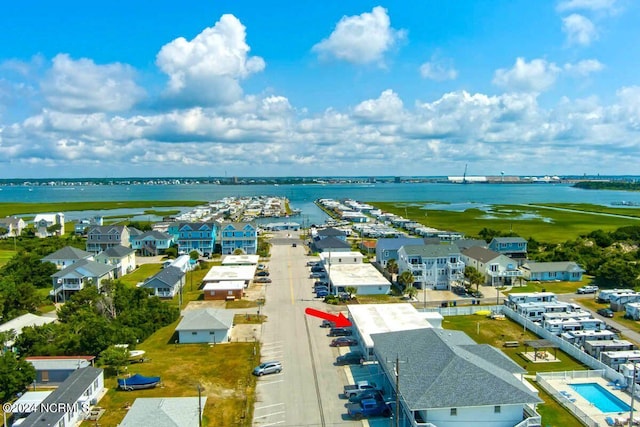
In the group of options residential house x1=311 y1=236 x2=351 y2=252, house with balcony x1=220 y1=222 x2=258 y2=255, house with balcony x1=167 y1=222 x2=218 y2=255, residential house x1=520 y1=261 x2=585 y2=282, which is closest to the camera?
residential house x1=520 y1=261 x2=585 y2=282

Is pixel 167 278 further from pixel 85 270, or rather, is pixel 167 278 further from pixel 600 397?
pixel 600 397

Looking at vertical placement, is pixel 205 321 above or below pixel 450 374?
below

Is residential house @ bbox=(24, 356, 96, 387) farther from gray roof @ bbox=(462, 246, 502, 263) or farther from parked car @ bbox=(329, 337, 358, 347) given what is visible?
gray roof @ bbox=(462, 246, 502, 263)

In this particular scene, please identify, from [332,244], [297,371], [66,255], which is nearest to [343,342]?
[297,371]

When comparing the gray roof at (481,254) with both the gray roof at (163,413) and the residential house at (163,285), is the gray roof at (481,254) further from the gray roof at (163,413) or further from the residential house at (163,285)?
the gray roof at (163,413)

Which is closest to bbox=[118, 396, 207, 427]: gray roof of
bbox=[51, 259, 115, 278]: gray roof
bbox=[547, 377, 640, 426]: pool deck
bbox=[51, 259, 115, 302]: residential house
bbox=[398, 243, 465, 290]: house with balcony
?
bbox=[547, 377, 640, 426]: pool deck
